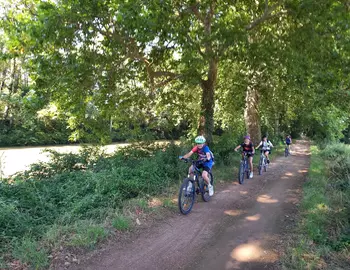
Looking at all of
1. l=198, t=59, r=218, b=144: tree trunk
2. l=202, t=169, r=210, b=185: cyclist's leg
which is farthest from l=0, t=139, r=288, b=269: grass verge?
l=198, t=59, r=218, b=144: tree trunk

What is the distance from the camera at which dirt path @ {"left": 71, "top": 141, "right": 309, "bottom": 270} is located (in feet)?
14.9

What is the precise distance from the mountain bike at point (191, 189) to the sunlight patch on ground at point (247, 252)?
→ 199 cm

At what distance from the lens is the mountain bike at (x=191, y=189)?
682 cm

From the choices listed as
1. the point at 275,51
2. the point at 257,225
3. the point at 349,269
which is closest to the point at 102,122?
the point at 275,51

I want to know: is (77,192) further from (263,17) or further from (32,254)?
(263,17)

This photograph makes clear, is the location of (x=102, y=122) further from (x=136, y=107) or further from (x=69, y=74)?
(x=69, y=74)

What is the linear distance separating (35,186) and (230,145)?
8.95 m

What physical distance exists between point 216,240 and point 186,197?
177 centimetres

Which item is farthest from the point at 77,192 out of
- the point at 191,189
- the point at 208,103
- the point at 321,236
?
the point at 208,103

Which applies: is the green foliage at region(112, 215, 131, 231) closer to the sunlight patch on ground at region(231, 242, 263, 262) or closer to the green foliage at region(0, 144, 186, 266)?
the green foliage at region(0, 144, 186, 266)

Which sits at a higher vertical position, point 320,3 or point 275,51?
point 320,3

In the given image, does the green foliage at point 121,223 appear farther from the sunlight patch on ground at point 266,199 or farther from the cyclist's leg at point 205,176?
the sunlight patch on ground at point 266,199

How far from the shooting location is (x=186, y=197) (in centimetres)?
706

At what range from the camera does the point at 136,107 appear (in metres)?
13.4
